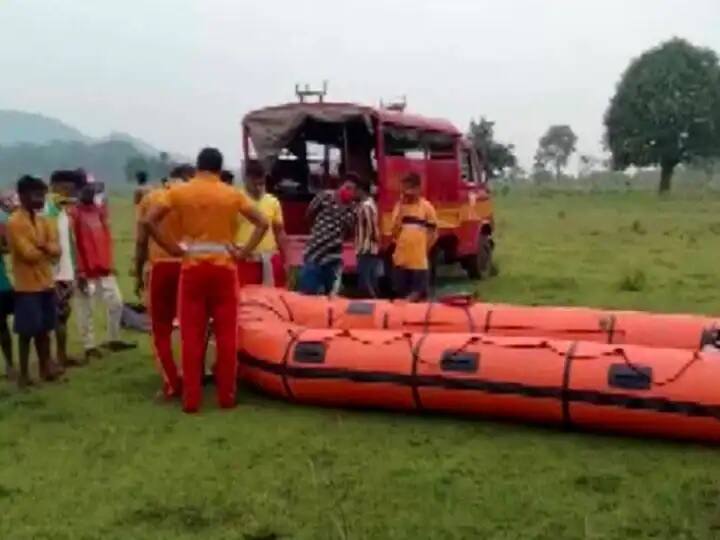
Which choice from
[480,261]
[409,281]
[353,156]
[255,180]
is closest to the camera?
[255,180]

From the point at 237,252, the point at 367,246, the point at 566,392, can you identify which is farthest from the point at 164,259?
the point at 367,246

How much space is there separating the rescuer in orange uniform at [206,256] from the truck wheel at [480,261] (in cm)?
851

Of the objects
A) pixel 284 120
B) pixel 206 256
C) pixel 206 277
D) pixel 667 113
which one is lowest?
pixel 206 277

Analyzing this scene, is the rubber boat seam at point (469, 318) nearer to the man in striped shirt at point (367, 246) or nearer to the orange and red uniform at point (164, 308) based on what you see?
the orange and red uniform at point (164, 308)

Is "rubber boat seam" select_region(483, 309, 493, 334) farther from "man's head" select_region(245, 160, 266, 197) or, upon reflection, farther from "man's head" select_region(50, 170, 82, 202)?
"man's head" select_region(50, 170, 82, 202)

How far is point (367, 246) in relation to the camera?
11.4 meters

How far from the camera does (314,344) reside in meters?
7.53

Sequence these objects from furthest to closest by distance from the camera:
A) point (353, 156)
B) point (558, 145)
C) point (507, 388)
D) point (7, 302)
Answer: point (558, 145)
point (353, 156)
point (7, 302)
point (507, 388)

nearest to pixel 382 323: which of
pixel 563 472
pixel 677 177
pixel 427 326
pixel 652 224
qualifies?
pixel 427 326

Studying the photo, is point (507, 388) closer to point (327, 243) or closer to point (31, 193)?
point (31, 193)

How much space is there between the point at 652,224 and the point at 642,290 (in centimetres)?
1609

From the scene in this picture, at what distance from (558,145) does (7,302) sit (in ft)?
323

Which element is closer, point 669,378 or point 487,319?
point 669,378

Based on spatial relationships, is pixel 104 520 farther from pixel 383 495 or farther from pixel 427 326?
pixel 427 326
